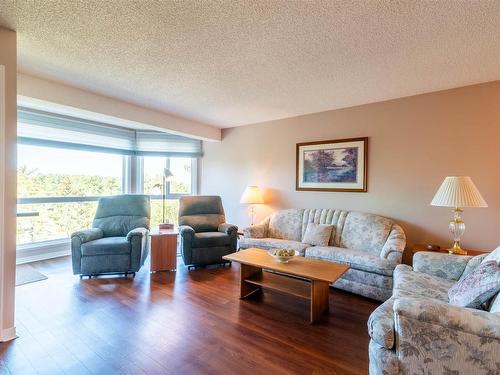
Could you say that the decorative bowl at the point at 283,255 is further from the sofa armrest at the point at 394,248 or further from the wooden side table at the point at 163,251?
the wooden side table at the point at 163,251

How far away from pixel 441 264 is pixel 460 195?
2.27 feet

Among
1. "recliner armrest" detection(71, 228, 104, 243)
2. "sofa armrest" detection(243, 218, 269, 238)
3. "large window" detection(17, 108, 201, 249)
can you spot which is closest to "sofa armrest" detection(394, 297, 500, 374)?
"sofa armrest" detection(243, 218, 269, 238)

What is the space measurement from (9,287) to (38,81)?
7.31 feet

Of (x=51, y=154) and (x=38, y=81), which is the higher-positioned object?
(x=38, y=81)

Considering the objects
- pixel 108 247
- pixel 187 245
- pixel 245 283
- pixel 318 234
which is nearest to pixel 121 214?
pixel 108 247

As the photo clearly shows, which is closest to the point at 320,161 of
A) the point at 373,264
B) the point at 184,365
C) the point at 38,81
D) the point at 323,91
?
the point at 323,91

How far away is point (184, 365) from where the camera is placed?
5.63 feet

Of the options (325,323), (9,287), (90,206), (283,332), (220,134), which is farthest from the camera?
(220,134)

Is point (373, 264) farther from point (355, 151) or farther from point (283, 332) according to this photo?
point (355, 151)

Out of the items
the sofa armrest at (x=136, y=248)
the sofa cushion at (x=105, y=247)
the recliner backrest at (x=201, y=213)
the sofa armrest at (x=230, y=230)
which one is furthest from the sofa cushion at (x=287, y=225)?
the sofa cushion at (x=105, y=247)

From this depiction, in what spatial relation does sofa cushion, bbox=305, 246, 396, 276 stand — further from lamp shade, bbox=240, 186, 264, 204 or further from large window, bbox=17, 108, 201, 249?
large window, bbox=17, 108, 201, 249

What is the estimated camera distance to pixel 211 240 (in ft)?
12.2

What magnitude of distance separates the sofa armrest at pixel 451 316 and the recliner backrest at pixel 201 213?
3.22 meters

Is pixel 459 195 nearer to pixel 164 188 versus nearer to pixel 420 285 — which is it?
pixel 420 285
